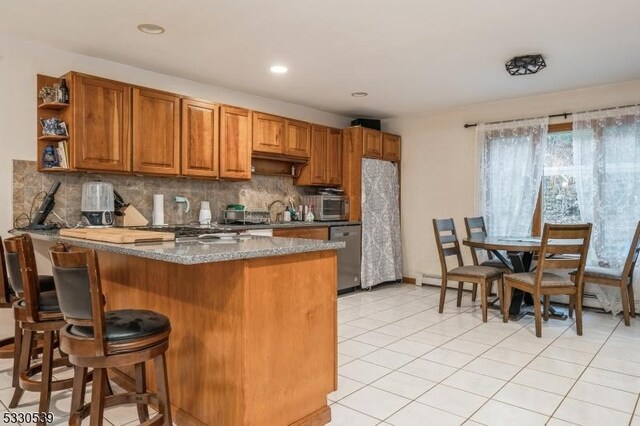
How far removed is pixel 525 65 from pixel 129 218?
12.6 ft

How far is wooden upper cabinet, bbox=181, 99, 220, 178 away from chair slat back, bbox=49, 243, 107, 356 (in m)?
2.54

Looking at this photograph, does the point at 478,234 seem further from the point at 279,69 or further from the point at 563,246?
the point at 279,69

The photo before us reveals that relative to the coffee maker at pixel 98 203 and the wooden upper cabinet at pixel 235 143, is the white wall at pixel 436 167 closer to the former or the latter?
the wooden upper cabinet at pixel 235 143

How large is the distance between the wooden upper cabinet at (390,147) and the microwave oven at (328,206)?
0.96 m

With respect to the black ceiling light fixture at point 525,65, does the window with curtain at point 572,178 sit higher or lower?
lower

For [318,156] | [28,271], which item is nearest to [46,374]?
[28,271]

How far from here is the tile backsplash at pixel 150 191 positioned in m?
3.44

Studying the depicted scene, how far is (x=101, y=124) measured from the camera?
3539 millimetres

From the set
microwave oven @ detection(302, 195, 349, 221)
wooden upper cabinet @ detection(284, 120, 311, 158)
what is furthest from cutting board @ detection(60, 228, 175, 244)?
microwave oven @ detection(302, 195, 349, 221)

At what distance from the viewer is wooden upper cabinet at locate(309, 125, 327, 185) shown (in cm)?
543

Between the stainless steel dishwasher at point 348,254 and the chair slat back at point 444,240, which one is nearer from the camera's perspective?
the chair slat back at point 444,240

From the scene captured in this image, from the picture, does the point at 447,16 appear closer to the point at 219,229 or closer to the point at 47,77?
the point at 219,229

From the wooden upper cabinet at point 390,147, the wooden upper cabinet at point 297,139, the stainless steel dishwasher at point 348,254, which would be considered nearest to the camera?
the wooden upper cabinet at point 297,139

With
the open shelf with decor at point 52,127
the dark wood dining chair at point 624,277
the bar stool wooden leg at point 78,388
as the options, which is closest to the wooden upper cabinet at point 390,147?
the dark wood dining chair at point 624,277
